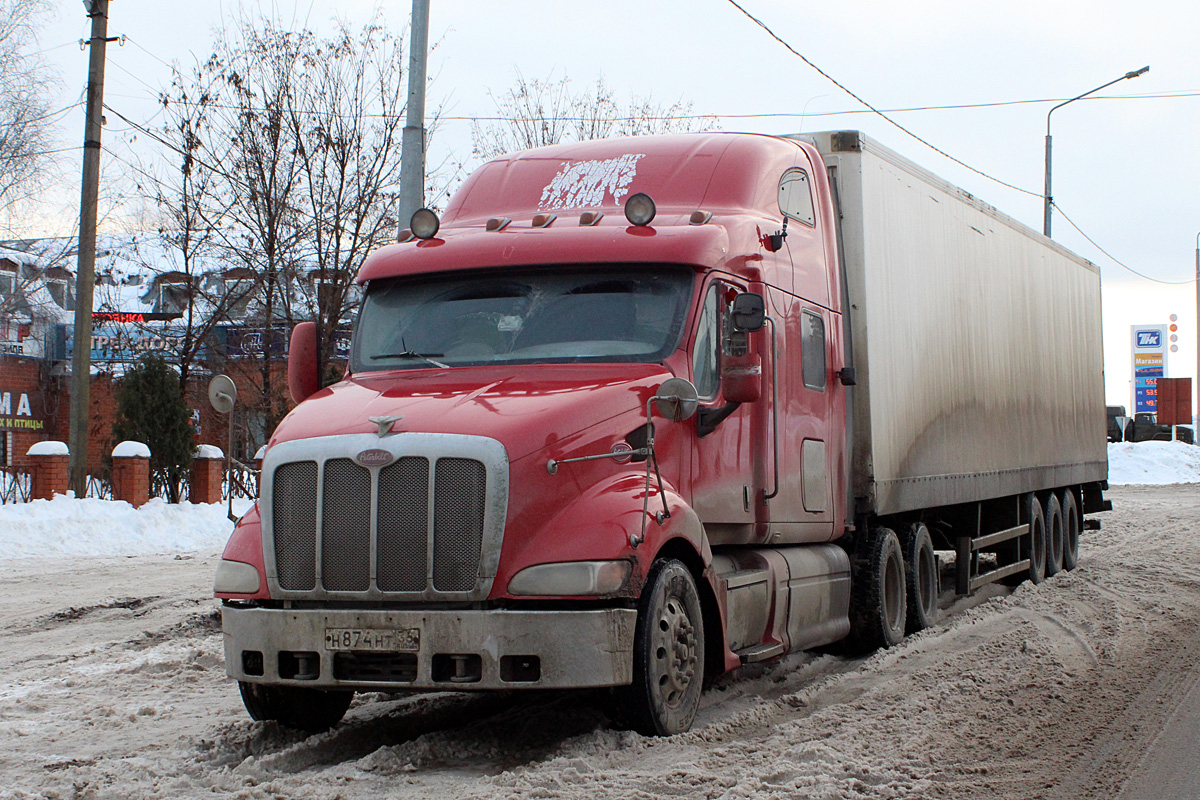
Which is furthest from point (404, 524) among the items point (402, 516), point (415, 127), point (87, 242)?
point (87, 242)

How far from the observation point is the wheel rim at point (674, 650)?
6.33m

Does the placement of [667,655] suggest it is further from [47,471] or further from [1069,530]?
[47,471]

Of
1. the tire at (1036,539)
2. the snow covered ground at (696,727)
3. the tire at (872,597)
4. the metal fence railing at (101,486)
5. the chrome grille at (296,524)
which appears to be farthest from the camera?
the metal fence railing at (101,486)

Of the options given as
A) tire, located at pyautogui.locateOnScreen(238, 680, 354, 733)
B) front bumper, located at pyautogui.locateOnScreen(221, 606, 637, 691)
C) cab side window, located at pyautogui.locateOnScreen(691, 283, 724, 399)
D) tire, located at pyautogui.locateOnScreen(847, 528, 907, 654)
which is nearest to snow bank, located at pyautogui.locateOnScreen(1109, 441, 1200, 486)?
tire, located at pyautogui.locateOnScreen(847, 528, 907, 654)

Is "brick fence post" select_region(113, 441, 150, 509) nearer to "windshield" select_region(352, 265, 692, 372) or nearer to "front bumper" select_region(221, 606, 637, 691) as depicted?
"windshield" select_region(352, 265, 692, 372)

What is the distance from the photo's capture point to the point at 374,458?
235 inches

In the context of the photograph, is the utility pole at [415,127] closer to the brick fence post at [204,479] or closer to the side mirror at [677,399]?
the side mirror at [677,399]

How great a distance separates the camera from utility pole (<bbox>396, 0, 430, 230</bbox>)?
1316 centimetres

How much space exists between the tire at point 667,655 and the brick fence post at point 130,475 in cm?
1751

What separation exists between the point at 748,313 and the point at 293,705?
305 centimetres

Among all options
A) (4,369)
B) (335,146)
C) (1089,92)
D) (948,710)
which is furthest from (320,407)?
(4,369)

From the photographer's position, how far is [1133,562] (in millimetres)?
15664

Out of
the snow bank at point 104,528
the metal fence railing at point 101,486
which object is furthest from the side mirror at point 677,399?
the metal fence railing at point 101,486

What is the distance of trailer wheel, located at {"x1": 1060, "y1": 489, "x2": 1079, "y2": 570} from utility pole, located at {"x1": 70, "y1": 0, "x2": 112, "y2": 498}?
14502 millimetres
